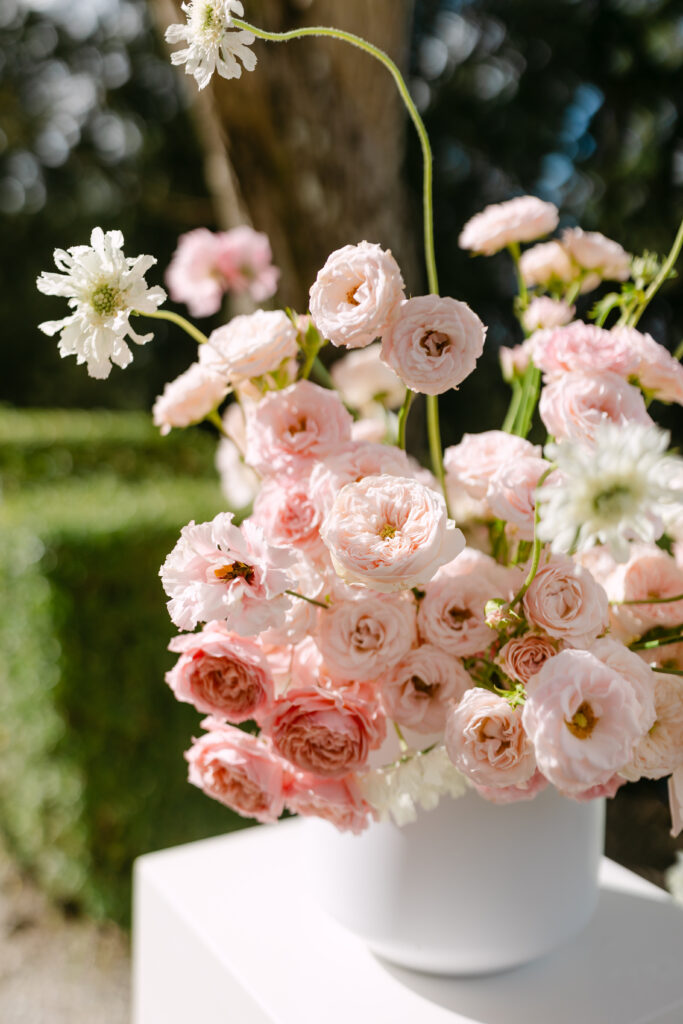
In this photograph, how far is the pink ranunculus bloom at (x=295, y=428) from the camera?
2.00ft

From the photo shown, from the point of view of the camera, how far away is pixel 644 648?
60 centimetres

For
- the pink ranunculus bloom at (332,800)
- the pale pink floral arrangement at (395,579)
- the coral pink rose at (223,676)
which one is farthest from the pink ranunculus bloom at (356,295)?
the pink ranunculus bloom at (332,800)

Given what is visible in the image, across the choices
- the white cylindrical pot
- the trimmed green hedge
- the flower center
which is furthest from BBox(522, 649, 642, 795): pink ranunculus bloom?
the trimmed green hedge

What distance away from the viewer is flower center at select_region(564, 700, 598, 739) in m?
0.46

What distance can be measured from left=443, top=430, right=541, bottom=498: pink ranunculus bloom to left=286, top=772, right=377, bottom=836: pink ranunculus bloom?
0.23 meters

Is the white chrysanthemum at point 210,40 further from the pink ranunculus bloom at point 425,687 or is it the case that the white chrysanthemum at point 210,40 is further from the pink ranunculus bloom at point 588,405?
the pink ranunculus bloom at point 425,687

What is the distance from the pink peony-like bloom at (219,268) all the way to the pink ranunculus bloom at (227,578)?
42cm

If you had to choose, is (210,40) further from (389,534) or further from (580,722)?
(580,722)

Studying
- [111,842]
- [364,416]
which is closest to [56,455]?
[111,842]

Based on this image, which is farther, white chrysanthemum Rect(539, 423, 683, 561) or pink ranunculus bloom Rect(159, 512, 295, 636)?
pink ranunculus bloom Rect(159, 512, 295, 636)

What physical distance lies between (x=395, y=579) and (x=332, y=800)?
8.3 inches

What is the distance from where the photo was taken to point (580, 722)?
47 cm

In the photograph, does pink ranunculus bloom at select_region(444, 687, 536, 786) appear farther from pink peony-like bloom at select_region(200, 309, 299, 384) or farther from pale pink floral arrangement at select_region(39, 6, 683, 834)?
pink peony-like bloom at select_region(200, 309, 299, 384)

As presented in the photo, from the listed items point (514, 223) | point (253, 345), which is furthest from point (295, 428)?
point (514, 223)
